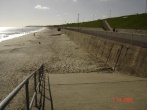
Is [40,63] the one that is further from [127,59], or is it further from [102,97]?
[102,97]

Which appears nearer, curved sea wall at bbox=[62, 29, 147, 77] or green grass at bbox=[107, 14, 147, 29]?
curved sea wall at bbox=[62, 29, 147, 77]

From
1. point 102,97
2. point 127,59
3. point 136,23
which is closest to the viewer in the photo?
point 102,97

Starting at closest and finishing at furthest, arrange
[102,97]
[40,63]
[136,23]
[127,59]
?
[102,97], [127,59], [40,63], [136,23]

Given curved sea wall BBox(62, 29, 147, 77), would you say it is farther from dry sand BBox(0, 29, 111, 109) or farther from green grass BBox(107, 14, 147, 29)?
green grass BBox(107, 14, 147, 29)

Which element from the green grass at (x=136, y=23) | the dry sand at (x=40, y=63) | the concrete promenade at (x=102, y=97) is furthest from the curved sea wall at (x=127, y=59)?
the green grass at (x=136, y=23)

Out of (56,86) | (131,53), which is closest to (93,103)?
(56,86)

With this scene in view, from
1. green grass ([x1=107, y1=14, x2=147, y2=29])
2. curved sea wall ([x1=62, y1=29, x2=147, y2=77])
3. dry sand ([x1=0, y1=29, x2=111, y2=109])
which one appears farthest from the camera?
green grass ([x1=107, y1=14, x2=147, y2=29])

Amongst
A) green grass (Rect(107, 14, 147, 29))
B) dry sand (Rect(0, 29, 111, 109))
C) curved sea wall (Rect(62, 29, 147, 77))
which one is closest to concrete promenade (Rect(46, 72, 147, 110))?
curved sea wall (Rect(62, 29, 147, 77))

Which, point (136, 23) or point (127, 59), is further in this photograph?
point (136, 23)

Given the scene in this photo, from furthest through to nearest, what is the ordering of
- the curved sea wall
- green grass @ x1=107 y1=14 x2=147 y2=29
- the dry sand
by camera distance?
green grass @ x1=107 y1=14 x2=147 y2=29, the dry sand, the curved sea wall

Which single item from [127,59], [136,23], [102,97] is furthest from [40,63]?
[136,23]

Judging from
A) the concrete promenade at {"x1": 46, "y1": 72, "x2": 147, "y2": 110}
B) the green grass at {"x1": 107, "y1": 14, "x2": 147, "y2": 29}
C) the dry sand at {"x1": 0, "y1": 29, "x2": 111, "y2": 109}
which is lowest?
the dry sand at {"x1": 0, "y1": 29, "x2": 111, "y2": 109}

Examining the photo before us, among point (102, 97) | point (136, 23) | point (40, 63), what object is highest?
point (136, 23)

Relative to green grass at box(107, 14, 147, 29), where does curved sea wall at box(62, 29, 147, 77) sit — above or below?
below
